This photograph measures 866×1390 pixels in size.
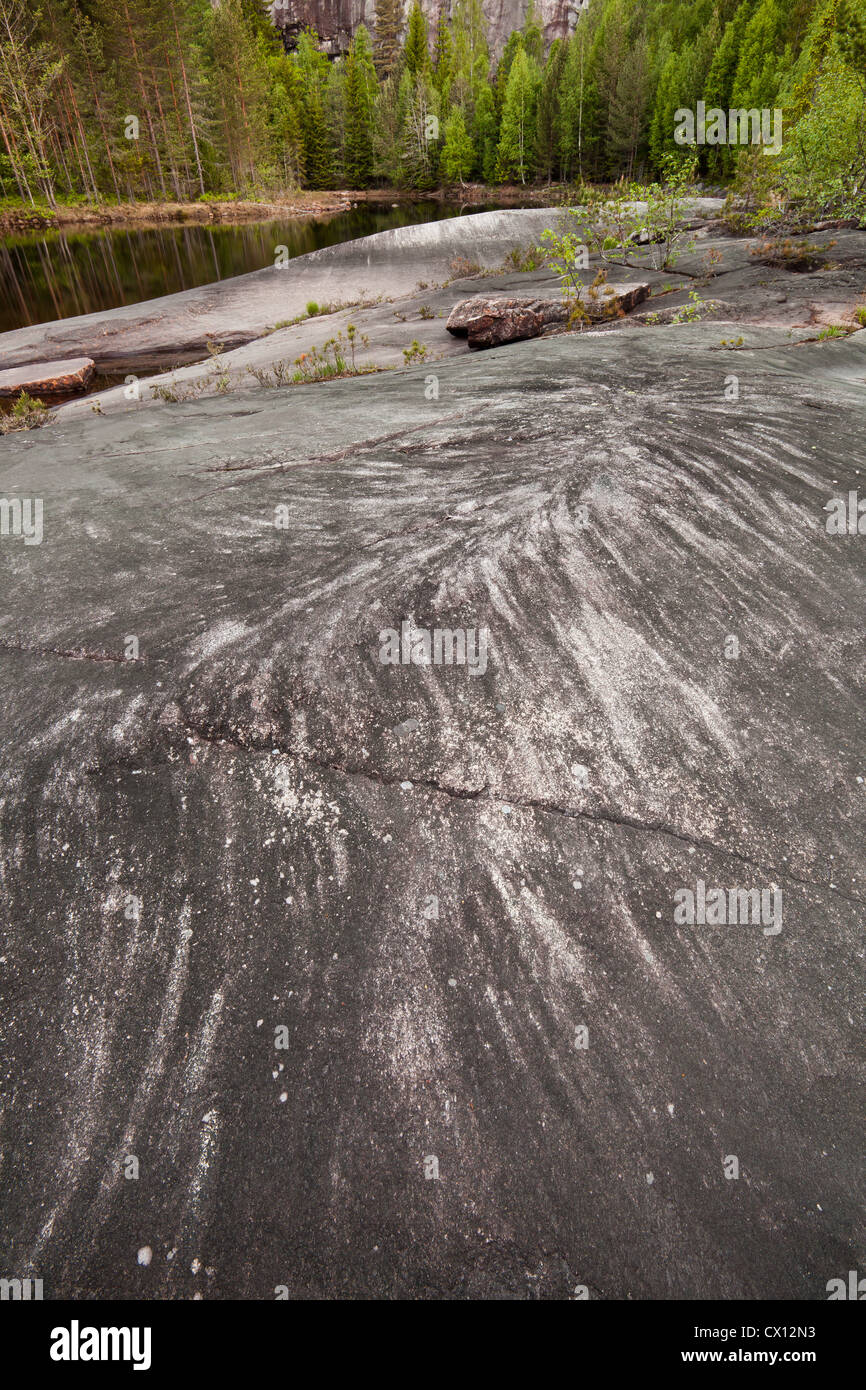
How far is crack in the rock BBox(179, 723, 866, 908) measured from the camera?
3105 mm

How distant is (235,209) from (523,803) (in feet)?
211

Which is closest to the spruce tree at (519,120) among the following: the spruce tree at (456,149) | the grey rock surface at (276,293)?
the spruce tree at (456,149)

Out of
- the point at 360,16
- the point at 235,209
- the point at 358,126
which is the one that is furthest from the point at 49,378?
the point at 360,16

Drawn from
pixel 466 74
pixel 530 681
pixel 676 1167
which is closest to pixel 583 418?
pixel 530 681

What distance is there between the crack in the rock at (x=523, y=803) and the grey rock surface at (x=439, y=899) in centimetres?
2

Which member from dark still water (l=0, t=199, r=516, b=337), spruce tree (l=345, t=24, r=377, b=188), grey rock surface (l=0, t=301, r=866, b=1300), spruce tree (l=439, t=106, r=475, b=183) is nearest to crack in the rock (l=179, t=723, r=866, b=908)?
grey rock surface (l=0, t=301, r=866, b=1300)

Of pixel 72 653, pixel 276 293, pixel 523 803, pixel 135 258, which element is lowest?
pixel 523 803

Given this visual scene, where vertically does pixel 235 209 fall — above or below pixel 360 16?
below

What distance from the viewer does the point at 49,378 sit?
17469 mm

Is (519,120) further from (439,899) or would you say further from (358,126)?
(439,899)

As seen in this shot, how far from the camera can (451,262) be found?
25328 millimetres

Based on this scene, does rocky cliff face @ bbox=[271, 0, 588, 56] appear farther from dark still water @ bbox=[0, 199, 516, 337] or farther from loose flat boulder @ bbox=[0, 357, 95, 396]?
loose flat boulder @ bbox=[0, 357, 95, 396]

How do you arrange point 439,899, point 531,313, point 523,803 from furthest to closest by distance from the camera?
point 531,313 → point 523,803 → point 439,899

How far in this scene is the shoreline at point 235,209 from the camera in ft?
141
